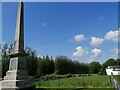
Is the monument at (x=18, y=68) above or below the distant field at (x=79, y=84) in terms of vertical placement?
above

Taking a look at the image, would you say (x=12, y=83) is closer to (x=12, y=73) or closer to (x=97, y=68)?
(x=12, y=73)

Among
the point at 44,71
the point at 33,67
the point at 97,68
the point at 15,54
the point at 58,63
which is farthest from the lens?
the point at 97,68

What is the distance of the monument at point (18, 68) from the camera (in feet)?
38.7

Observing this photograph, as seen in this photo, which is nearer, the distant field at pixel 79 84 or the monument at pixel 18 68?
the monument at pixel 18 68

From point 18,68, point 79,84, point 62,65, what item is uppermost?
point 62,65

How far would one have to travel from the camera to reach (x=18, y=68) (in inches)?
485

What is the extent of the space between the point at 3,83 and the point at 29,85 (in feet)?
4.51

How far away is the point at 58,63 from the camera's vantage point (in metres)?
48.4

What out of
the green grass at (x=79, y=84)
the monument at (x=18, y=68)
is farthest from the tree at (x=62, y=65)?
the monument at (x=18, y=68)

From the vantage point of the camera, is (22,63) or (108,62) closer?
(22,63)

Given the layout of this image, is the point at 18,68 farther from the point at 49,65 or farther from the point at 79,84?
the point at 49,65

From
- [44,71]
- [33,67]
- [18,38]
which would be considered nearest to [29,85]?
[18,38]

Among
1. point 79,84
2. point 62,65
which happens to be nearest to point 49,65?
point 62,65

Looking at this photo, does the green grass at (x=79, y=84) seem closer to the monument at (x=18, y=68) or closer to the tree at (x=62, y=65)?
the monument at (x=18, y=68)
